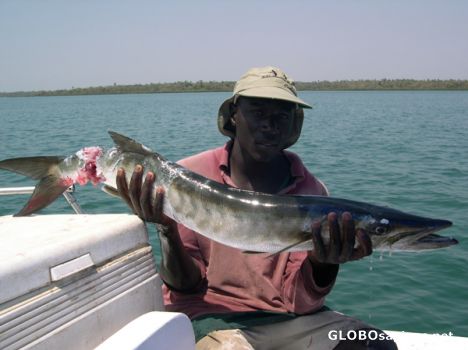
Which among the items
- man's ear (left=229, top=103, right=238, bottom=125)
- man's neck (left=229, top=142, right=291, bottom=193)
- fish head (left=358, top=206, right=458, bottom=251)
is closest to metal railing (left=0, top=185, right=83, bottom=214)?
man's neck (left=229, top=142, right=291, bottom=193)

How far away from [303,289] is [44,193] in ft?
6.76

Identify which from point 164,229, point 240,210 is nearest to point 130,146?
point 164,229

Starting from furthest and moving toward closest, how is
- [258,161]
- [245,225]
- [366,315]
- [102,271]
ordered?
[366,315] → [258,161] → [245,225] → [102,271]

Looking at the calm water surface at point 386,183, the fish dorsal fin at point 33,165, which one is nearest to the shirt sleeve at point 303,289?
the calm water surface at point 386,183

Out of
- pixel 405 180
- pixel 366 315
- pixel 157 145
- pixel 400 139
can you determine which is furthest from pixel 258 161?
pixel 400 139

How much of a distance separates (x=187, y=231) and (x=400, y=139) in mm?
21550

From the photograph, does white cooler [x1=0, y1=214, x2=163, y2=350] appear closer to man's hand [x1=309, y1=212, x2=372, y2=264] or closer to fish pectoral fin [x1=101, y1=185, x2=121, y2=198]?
fish pectoral fin [x1=101, y1=185, x2=121, y2=198]

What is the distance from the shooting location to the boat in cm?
237

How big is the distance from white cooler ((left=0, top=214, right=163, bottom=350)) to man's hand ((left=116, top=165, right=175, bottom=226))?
9 centimetres

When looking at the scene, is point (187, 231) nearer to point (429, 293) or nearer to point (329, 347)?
point (329, 347)

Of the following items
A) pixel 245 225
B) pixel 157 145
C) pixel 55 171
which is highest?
pixel 55 171

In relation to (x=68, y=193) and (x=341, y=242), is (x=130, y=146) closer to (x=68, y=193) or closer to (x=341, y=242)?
(x=68, y=193)

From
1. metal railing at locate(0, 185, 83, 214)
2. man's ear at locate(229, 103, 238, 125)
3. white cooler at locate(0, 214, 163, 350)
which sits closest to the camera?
white cooler at locate(0, 214, 163, 350)

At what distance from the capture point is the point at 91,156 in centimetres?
352
